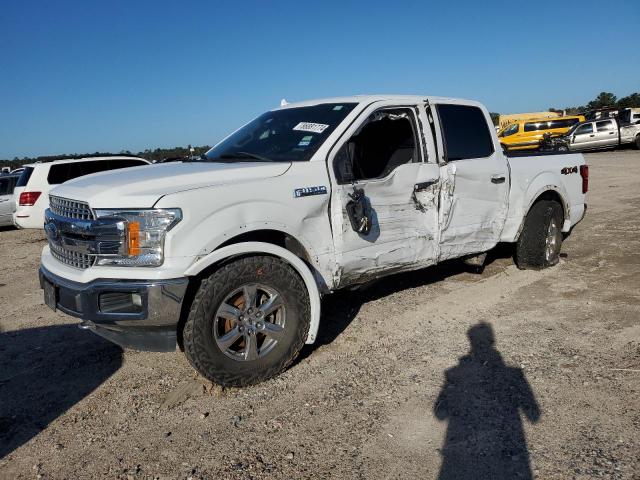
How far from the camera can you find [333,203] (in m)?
3.89

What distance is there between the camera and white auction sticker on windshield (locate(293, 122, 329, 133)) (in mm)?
4180

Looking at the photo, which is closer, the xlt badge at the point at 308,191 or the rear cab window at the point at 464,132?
the xlt badge at the point at 308,191

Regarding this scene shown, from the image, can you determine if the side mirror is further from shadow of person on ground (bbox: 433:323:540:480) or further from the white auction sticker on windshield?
shadow of person on ground (bbox: 433:323:540:480)

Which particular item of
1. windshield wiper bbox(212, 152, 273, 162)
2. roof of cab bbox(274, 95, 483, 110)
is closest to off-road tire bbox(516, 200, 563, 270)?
roof of cab bbox(274, 95, 483, 110)

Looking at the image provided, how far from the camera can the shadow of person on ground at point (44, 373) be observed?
128 inches

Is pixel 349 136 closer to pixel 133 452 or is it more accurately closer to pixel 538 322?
pixel 538 322

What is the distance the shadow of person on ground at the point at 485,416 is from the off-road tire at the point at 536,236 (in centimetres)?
231

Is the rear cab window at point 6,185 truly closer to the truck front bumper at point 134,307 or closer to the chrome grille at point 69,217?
the chrome grille at point 69,217

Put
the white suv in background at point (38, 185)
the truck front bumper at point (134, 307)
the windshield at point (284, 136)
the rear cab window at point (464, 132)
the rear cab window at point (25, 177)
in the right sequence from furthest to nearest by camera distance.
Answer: the rear cab window at point (25, 177) → the white suv in background at point (38, 185) → the rear cab window at point (464, 132) → the windshield at point (284, 136) → the truck front bumper at point (134, 307)

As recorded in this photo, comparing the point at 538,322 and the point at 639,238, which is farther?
the point at 639,238

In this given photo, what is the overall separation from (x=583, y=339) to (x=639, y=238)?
4415 mm

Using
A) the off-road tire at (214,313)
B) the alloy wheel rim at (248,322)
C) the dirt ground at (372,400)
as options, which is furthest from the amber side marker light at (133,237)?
the dirt ground at (372,400)

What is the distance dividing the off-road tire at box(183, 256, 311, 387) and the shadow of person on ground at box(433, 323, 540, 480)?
1074mm

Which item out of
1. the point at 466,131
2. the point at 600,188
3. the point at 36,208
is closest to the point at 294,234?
the point at 466,131
